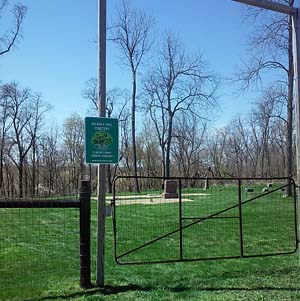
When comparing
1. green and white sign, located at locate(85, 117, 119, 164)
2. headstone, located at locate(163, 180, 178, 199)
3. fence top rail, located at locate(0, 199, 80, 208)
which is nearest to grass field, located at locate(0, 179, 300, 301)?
fence top rail, located at locate(0, 199, 80, 208)

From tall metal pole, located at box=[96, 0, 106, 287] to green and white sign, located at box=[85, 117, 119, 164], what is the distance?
237 mm

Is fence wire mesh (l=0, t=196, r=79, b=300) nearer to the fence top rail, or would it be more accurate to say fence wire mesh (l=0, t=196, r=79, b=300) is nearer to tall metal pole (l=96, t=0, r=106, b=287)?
the fence top rail

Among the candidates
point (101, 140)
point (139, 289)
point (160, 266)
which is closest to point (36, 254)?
point (160, 266)

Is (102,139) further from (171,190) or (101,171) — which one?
(171,190)

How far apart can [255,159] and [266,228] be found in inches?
2453

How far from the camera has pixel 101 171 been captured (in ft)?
26.4

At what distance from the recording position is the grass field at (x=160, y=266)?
23.9ft

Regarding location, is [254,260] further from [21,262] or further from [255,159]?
[255,159]

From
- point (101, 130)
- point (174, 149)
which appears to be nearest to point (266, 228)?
point (101, 130)

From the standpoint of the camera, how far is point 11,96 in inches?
2717

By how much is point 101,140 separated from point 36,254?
4.42 m

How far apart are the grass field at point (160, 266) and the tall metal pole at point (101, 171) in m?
0.44

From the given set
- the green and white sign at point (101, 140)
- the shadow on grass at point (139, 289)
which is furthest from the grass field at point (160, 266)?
the green and white sign at point (101, 140)

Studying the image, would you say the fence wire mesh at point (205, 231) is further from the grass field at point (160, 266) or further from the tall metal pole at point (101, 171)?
the tall metal pole at point (101, 171)
